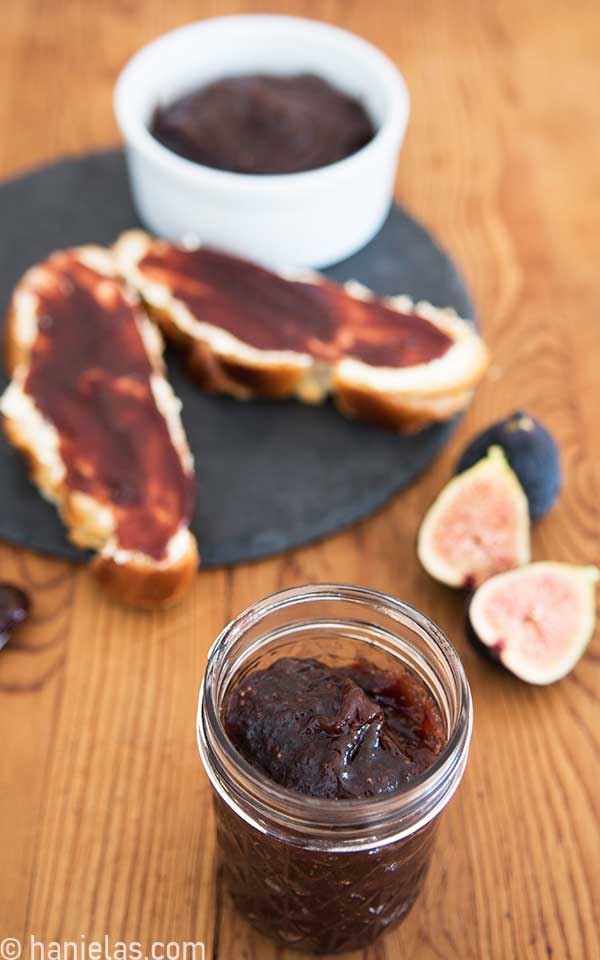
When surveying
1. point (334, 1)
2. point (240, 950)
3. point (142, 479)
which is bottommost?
point (240, 950)

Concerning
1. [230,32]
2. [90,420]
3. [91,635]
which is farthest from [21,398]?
[230,32]

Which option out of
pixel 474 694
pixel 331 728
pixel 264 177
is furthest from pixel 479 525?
pixel 264 177

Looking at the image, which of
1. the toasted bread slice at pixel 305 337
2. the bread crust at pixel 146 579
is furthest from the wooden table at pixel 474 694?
the toasted bread slice at pixel 305 337

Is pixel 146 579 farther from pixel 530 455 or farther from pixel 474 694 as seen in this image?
pixel 530 455

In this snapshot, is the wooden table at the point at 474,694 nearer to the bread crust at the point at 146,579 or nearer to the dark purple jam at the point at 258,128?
the bread crust at the point at 146,579

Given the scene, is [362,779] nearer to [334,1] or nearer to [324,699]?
[324,699]

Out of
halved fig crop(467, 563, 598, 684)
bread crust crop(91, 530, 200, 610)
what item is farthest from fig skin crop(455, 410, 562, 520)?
bread crust crop(91, 530, 200, 610)

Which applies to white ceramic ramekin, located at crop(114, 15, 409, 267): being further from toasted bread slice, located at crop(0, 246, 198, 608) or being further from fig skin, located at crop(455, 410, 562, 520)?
fig skin, located at crop(455, 410, 562, 520)
